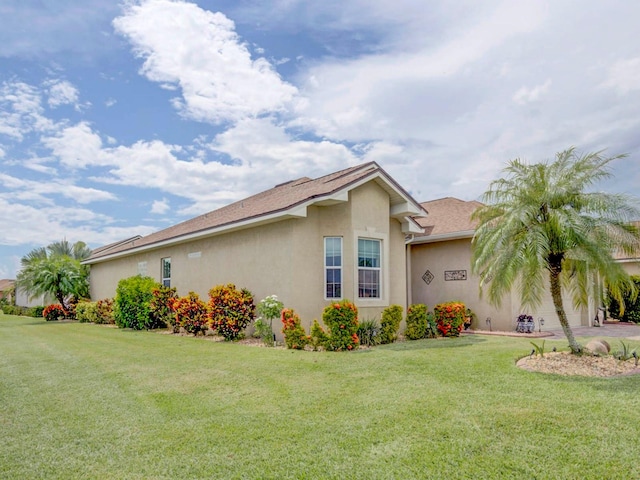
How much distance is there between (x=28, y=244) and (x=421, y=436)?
128ft

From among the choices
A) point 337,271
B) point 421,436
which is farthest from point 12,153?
point 421,436

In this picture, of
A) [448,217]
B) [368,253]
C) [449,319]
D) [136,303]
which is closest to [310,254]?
[368,253]

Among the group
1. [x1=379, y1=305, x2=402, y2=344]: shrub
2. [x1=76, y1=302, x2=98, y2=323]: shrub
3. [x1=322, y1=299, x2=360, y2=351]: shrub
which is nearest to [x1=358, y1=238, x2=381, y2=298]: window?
[x1=379, y1=305, x2=402, y2=344]: shrub

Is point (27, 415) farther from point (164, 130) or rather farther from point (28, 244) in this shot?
point (28, 244)

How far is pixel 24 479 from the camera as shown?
4152 mm

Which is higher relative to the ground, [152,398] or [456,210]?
[456,210]

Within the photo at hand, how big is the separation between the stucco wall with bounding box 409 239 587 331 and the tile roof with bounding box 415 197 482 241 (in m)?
0.60

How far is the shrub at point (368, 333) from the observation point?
40.5ft

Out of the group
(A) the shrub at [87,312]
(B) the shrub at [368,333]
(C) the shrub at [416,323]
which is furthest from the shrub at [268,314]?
(A) the shrub at [87,312]

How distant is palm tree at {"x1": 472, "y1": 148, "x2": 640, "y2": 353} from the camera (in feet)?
28.0

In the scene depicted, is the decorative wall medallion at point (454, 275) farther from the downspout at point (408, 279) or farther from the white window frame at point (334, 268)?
the white window frame at point (334, 268)

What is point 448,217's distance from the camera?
1820 centimetres

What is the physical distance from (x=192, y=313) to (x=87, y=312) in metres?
12.1

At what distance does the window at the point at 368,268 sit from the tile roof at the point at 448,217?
3896 mm
